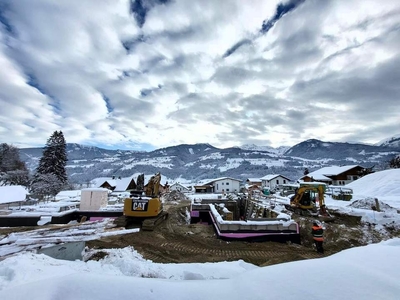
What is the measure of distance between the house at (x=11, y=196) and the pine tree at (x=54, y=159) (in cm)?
1453

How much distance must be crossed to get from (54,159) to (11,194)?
57.7ft

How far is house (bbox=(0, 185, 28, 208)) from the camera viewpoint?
23.1m

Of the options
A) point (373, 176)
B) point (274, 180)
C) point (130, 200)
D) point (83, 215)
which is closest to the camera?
point (130, 200)

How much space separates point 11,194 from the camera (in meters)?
24.9

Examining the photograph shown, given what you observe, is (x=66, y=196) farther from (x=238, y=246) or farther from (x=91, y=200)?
(x=238, y=246)

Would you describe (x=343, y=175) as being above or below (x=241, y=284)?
above

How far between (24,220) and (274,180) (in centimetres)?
6929

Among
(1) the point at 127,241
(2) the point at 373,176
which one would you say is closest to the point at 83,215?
(1) the point at 127,241

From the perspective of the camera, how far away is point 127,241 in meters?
9.24

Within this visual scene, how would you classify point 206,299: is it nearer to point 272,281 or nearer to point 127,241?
point 272,281

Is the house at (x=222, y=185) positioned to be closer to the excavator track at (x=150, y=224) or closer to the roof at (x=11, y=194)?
the roof at (x=11, y=194)

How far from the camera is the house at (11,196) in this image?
75.8ft

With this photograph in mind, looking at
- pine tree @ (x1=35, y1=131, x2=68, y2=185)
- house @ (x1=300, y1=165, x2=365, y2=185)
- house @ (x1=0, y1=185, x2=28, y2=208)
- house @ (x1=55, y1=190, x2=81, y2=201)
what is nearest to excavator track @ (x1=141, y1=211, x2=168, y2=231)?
house @ (x1=0, y1=185, x2=28, y2=208)

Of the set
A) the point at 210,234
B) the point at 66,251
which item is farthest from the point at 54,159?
the point at 66,251
